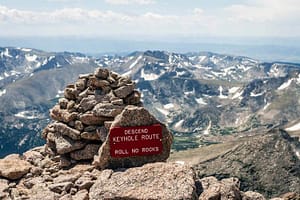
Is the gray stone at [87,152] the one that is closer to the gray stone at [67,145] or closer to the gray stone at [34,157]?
the gray stone at [67,145]

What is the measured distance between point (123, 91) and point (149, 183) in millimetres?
9342

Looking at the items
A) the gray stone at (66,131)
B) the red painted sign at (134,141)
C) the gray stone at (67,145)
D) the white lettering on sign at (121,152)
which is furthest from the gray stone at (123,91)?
the white lettering on sign at (121,152)

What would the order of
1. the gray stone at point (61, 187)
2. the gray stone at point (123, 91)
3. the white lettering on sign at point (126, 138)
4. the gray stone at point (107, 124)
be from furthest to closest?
the gray stone at point (123, 91), the gray stone at point (107, 124), the white lettering on sign at point (126, 138), the gray stone at point (61, 187)

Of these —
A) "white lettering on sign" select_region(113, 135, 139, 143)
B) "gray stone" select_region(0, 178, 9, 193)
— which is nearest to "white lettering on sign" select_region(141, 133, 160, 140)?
"white lettering on sign" select_region(113, 135, 139, 143)

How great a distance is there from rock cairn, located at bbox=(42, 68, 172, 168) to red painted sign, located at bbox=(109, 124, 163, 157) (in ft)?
1.34

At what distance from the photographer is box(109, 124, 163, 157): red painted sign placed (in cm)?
2988

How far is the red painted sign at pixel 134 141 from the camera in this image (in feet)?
98.0

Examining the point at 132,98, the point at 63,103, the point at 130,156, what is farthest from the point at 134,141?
the point at 63,103

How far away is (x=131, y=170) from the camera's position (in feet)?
93.1

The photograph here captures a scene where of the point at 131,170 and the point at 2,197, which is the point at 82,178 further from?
the point at 2,197

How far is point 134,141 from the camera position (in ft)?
98.8

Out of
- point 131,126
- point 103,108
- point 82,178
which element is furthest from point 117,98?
point 82,178

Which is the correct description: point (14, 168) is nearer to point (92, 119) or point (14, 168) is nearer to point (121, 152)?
point (92, 119)

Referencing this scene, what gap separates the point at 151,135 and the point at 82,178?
4883 millimetres
